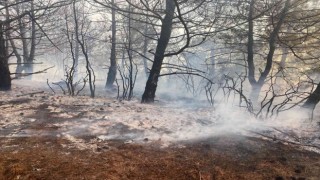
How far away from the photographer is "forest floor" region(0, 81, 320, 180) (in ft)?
10.5

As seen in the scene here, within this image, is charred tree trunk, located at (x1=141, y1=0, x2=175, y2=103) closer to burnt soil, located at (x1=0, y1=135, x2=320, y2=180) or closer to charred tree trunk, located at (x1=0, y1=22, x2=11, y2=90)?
charred tree trunk, located at (x1=0, y1=22, x2=11, y2=90)

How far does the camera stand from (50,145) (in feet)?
12.6

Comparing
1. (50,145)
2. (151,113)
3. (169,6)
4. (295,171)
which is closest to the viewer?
(295,171)

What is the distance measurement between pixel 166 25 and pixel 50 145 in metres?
5.56

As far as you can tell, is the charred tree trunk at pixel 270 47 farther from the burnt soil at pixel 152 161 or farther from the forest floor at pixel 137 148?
the burnt soil at pixel 152 161

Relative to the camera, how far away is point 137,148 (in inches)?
157

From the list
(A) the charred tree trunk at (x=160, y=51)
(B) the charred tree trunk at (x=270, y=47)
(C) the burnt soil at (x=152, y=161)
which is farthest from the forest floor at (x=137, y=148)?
(B) the charred tree trunk at (x=270, y=47)

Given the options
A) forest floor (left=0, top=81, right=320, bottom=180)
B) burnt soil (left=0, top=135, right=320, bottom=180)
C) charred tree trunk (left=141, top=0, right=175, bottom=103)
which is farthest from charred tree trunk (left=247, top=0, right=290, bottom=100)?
burnt soil (left=0, top=135, right=320, bottom=180)

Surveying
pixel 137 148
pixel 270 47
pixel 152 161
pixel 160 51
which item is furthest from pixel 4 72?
pixel 270 47

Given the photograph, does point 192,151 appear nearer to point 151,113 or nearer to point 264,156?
point 264,156

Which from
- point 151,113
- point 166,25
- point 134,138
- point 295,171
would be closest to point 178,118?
point 151,113

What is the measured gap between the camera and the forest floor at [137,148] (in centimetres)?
321

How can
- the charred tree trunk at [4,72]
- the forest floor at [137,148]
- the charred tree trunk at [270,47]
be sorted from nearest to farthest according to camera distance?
the forest floor at [137,148] < the charred tree trunk at [4,72] < the charred tree trunk at [270,47]

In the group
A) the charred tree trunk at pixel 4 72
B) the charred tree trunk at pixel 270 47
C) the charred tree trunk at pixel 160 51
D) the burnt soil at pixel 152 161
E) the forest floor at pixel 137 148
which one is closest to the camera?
the burnt soil at pixel 152 161
